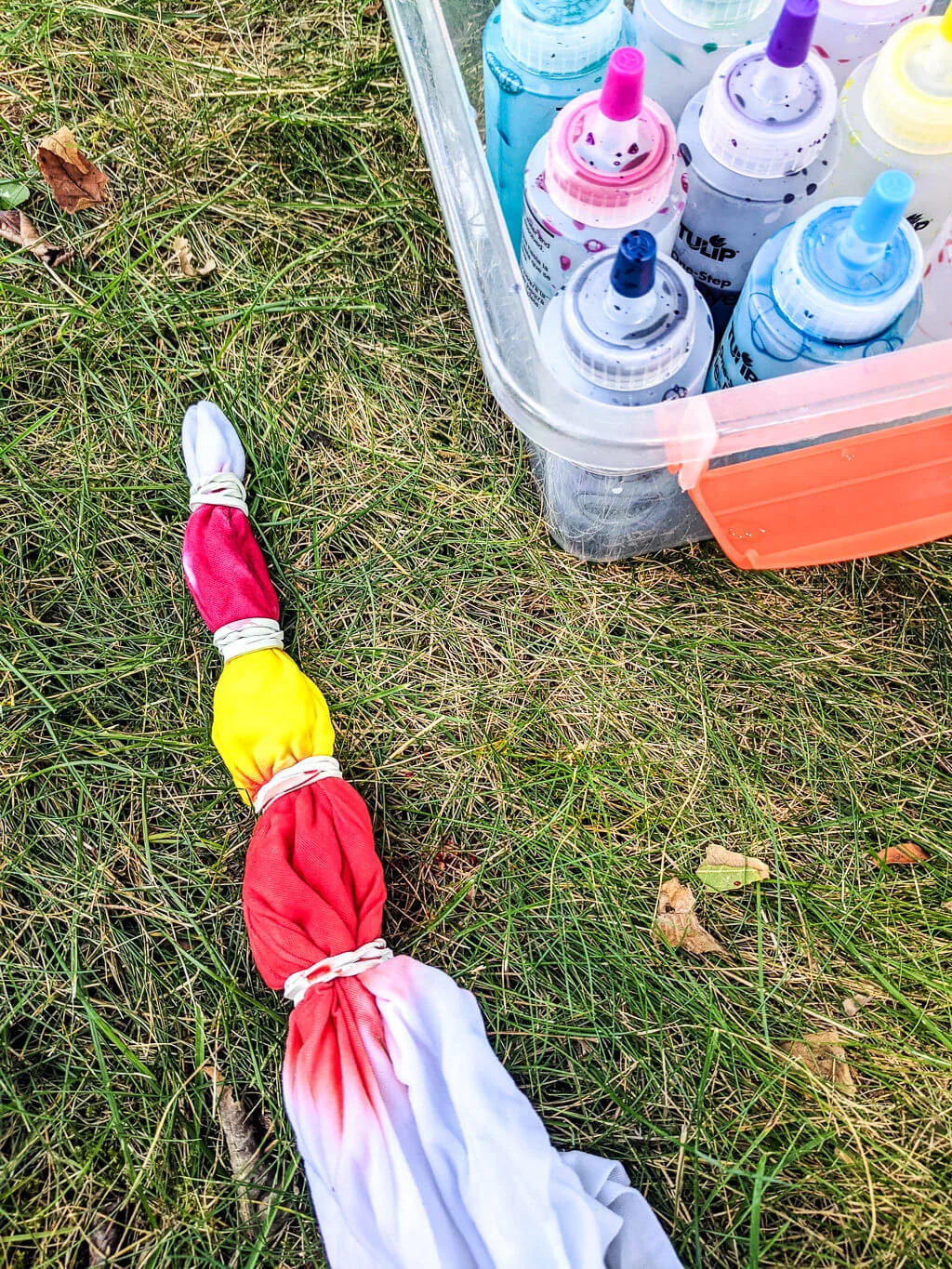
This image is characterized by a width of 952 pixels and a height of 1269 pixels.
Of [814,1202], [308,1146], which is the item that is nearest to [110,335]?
[308,1146]

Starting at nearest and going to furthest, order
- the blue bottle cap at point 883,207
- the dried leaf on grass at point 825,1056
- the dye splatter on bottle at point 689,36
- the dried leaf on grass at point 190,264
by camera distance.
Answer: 1. the blue bottle cap at point 883,207
2. the dye splatter on bottle at point 689,36
3. the dried leaf on grass at point 825,1056
4. the dried leaf on grass at point 190,264

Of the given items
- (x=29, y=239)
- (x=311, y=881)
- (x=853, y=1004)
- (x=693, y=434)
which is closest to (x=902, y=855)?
(x=853, y=1004)

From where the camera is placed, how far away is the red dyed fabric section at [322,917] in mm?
1146

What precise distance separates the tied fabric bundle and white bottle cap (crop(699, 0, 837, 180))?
2.79 feet

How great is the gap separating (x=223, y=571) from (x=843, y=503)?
2.82 feet

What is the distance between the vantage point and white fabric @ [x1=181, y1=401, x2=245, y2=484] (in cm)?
148

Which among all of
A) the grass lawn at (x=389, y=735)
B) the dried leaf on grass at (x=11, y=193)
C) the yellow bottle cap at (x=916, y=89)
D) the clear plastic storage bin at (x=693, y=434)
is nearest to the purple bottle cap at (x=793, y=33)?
the yellow bottle cap at (x=916, y=89)

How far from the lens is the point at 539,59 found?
3.74 feet

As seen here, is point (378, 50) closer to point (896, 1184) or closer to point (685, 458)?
point (685, 458)

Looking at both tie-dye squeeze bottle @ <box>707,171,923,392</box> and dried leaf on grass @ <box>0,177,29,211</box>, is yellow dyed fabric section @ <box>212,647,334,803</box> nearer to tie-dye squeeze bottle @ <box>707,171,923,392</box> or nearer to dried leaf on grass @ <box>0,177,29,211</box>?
tie-dye squeeze bottle @ <box>707,171,923,392</box>

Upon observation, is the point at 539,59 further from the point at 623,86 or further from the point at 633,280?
the point at 633,280

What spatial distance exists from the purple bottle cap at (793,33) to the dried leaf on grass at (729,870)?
0.96 m

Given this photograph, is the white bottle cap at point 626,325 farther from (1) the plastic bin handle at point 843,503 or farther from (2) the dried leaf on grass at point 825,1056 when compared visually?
(2) the dried leaf on grass at point 825,1056

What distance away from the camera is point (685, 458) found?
3.54 ft
